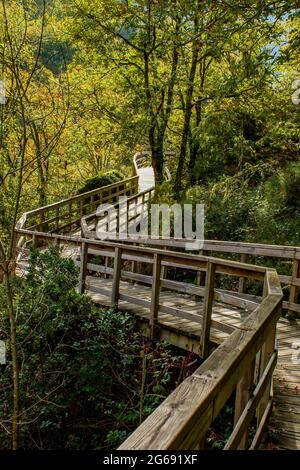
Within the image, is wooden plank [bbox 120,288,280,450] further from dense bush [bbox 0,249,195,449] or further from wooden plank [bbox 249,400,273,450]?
dense bush [bbox 0,249,195,449]

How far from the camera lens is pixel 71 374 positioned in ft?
18.0

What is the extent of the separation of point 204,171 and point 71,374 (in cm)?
1058

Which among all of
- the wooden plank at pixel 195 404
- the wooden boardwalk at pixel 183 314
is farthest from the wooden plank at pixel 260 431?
the wooden boardwalk at pixel 183 314

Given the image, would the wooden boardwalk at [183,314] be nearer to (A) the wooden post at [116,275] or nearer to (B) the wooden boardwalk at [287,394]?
(A) the wooden post at [116,275]

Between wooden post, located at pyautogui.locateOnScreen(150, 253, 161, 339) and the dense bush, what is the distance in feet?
0.78

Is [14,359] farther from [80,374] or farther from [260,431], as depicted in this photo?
[260,431]

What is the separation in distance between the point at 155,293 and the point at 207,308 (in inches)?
39.4

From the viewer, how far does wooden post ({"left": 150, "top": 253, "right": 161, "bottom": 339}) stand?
5238 mm

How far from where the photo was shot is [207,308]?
177 inches

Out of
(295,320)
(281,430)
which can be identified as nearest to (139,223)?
(295,320)

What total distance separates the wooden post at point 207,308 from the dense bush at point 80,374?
427mm

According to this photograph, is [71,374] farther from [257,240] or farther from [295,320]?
[257,240]

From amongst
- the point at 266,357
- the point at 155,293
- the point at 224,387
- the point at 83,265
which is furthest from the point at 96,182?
the point at 224,387

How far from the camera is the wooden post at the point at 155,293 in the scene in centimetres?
524
